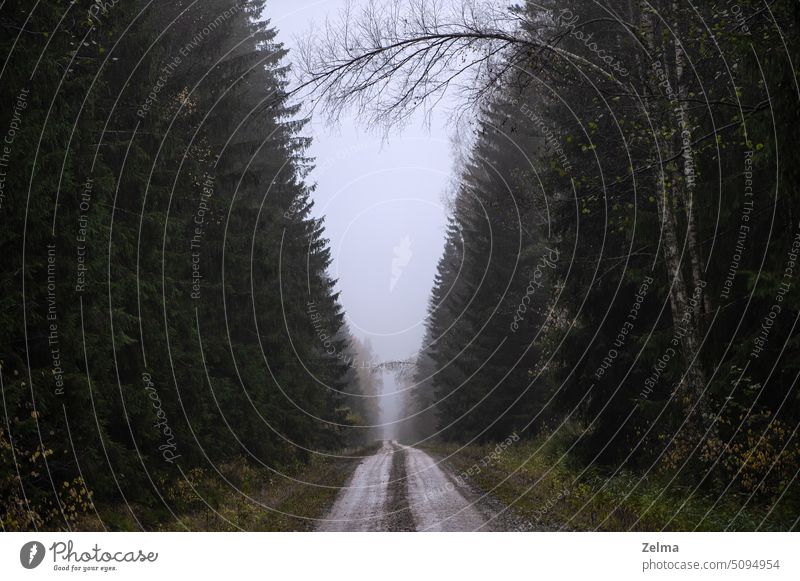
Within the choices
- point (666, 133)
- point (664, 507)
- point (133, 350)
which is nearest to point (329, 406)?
point (133, 350)

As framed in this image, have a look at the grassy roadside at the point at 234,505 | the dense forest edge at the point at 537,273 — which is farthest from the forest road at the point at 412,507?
the dense forest edge at the point at 537,273

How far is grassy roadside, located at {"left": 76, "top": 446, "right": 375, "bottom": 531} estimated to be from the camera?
981 cm

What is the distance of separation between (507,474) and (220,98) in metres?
13.4

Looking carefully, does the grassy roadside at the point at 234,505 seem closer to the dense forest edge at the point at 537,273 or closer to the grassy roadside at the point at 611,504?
the dense forest edge at the point at 537,273

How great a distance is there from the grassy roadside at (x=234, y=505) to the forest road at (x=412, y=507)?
577 mm

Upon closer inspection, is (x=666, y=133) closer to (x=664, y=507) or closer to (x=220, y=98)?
(x=664, y=507)

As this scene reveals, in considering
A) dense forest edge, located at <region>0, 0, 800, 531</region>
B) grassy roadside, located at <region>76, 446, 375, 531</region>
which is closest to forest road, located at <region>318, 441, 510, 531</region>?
grassy roadside, located at <region>76, 446, 375, 531</region>

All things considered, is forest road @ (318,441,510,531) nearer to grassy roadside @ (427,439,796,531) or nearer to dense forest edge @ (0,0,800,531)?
grassy roadside @ (427,439,796,531)

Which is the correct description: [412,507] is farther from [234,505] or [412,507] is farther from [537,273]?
[537,273]

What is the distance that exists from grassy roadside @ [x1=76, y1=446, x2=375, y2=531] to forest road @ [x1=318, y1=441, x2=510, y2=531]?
58 centimetres

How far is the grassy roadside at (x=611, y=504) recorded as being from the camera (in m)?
7.87

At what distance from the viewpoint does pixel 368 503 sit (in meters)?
13.6

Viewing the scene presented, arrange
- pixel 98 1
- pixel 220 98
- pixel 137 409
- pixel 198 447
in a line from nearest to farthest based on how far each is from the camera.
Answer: pixel 98 1 → pixel 137 409 → pixel 198 447 → pixel 220 98

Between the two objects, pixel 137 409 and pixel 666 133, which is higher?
pixel 666 133
